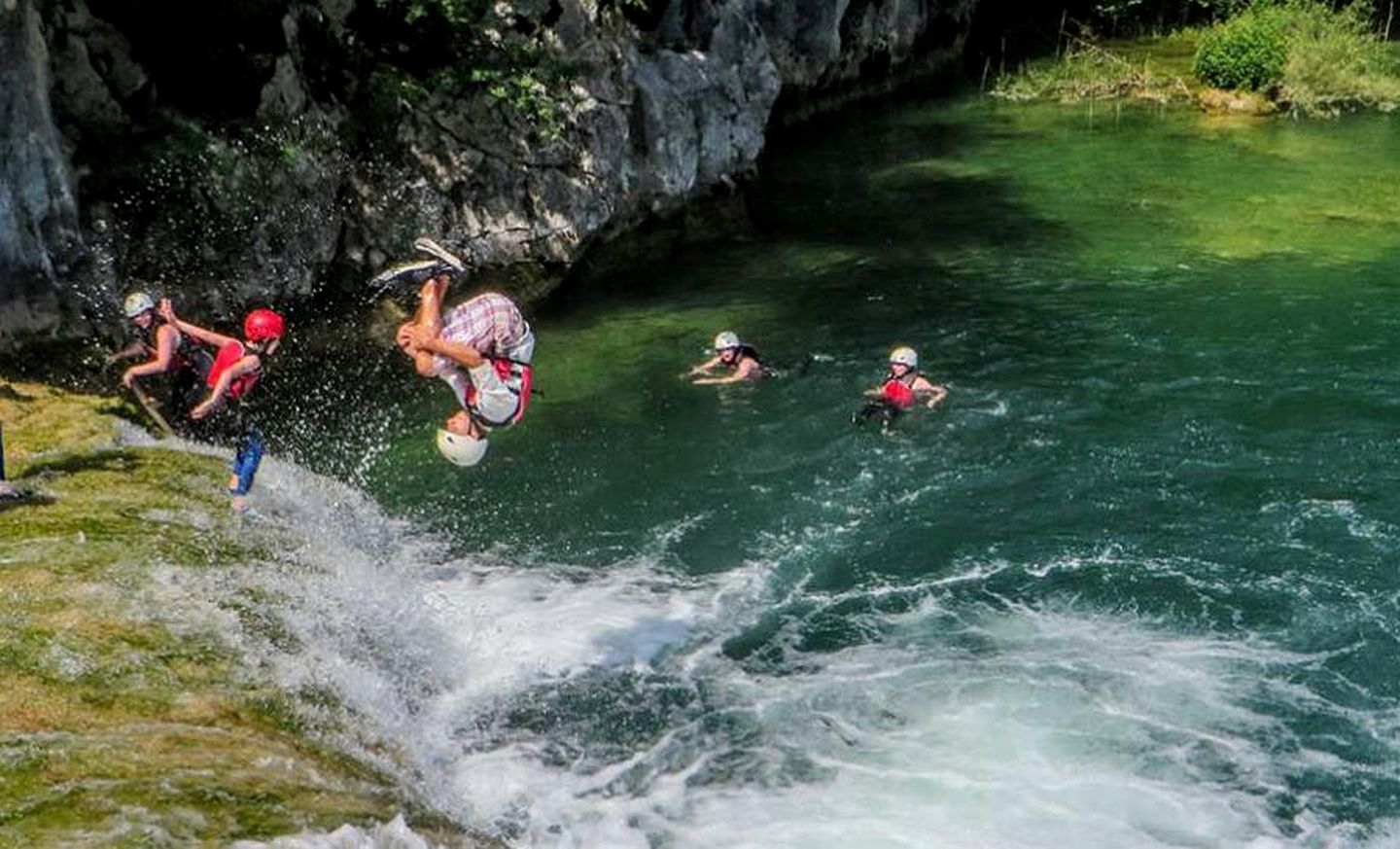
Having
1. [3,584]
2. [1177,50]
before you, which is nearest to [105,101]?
[3,584]

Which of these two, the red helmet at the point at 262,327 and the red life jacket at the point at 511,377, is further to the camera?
the red helmet at the point at 262,327

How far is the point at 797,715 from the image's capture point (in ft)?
38.1

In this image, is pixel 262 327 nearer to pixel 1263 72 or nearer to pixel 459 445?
pixel 459 445

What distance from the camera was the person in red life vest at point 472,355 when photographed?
9328 millimetres

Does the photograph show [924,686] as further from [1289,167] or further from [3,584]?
[1289,167]

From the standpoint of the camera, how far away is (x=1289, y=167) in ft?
105

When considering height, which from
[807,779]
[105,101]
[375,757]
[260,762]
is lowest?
[807,779]

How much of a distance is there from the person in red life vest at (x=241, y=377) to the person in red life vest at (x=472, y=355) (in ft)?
9.65

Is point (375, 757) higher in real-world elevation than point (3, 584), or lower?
lower

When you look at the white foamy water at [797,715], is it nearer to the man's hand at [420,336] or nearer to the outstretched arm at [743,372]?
the man's hand at [420,336]

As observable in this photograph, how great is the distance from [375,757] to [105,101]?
41.3 ft

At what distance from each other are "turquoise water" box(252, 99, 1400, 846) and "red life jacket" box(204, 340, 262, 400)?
2.16 meters

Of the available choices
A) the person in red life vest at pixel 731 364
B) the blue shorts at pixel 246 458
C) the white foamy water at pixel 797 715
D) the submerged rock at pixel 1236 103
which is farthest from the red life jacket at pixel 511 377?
the submerged rock at pixel 1236 103

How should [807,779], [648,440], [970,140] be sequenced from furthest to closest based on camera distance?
[970,140] → [648,440] → [807,779]
